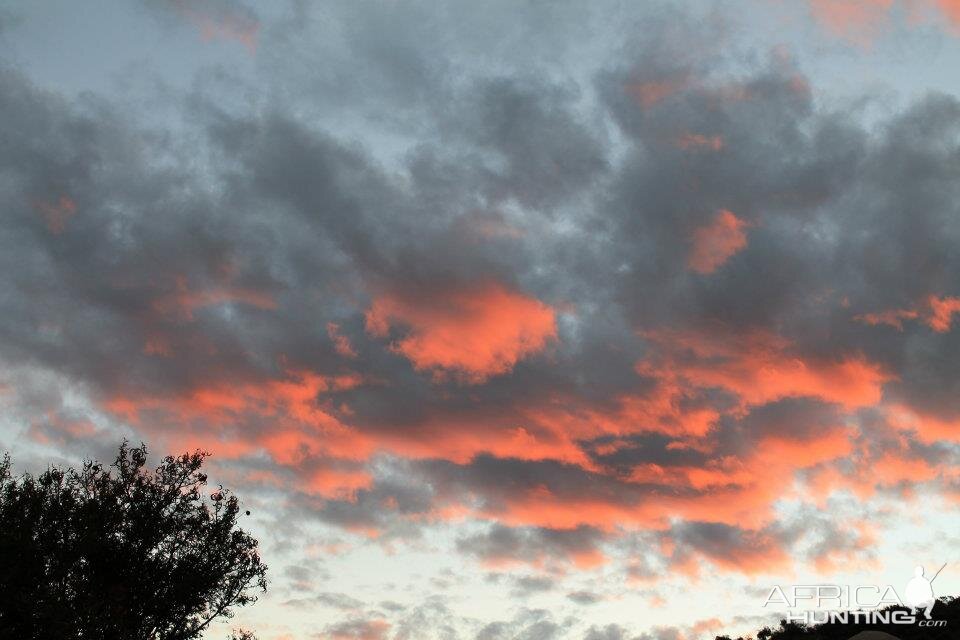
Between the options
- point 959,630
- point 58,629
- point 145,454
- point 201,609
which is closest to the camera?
point 58,629

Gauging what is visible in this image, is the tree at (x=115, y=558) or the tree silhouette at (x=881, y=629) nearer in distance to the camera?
the tree at (x=115, y=558)

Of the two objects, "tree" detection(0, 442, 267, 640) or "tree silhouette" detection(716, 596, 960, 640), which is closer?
"tree" detection(0, 442, 267, 640)

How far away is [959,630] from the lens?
2461 inches

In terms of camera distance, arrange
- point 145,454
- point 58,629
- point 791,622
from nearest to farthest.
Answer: point 58,629
point 145,454
point 791,622

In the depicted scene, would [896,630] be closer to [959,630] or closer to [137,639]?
[959,630]

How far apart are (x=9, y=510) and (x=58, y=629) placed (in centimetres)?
794

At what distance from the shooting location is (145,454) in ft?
155

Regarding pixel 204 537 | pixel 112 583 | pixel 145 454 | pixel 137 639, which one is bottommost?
pixel 137 639

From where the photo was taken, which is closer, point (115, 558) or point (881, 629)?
point (115, 558)

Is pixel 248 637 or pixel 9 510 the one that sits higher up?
pixel 9 510

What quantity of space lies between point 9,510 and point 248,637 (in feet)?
49.2

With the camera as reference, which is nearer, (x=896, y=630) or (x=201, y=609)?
(x=201, y=609)

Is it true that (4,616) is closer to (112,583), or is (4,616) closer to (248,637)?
(112,583)

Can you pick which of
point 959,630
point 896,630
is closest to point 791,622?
point 896,630
